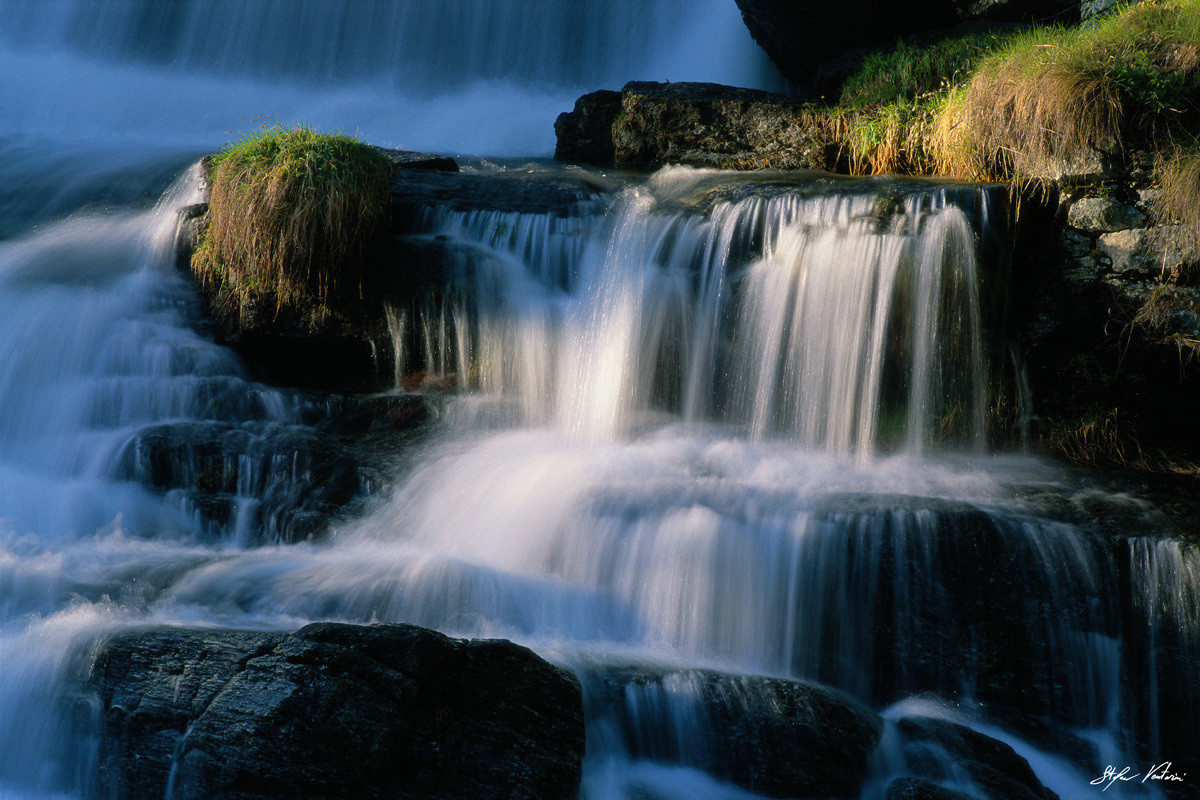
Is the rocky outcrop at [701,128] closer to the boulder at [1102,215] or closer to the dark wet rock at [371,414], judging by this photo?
the boulder at [1102,215]

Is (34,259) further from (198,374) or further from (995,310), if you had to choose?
(995,310)

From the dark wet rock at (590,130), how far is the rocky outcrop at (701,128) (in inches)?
0.4

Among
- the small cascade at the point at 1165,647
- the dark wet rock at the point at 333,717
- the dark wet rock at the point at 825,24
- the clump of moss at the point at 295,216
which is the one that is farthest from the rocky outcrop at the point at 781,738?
the dark wet rock at the point at 825,24

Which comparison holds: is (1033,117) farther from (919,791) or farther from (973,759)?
(919,791)

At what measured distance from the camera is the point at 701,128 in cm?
822

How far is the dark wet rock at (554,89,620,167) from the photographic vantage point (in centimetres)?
904

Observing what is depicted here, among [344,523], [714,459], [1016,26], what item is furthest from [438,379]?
[1016,26]

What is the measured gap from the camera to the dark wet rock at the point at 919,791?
2.83 m

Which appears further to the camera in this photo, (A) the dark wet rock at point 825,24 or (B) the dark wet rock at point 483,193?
(A) the dark wet rock at point 825,24

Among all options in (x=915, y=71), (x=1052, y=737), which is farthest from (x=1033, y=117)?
(x=1052, y=737)

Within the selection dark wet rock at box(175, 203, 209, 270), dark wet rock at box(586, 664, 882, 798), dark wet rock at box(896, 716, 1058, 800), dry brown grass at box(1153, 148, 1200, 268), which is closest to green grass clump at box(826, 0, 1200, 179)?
dry brown grass at box(1153, 148, 1200, 268)

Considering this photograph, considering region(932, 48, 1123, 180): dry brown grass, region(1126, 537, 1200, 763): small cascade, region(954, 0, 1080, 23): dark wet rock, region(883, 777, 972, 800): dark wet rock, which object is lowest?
region(883, 777, 972, 800): dark wet rock

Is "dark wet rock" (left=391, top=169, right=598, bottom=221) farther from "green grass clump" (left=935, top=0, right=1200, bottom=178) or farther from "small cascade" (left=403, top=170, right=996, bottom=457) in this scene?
"green grass clump" (left=935, top=0, right=1200, bottom=178)

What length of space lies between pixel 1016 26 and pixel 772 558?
6.76 meters
